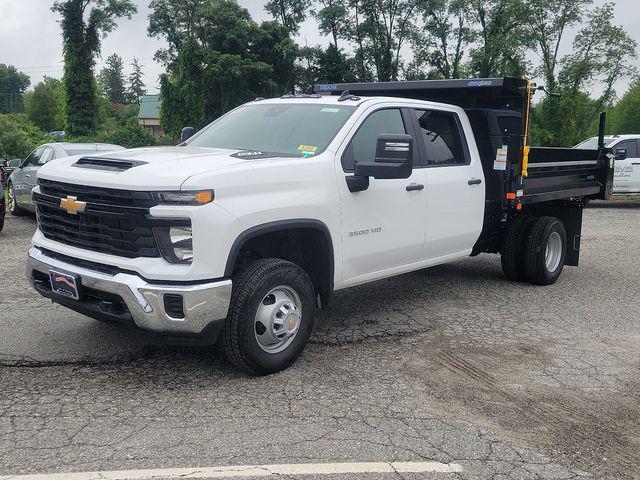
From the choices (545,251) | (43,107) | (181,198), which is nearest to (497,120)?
(545,251)

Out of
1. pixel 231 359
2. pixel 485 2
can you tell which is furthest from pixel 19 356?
pixel 485 2

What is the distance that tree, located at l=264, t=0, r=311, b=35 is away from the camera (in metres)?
49.6

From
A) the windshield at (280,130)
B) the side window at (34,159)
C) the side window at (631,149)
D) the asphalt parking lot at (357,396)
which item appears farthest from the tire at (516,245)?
the side window at (631,149)

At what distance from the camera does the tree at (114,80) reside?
141m

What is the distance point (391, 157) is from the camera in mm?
4875

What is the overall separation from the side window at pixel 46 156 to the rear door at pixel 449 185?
8234mm

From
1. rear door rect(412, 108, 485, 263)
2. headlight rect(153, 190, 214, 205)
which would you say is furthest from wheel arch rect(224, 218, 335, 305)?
rear door rect(412, 108, 485, 263)

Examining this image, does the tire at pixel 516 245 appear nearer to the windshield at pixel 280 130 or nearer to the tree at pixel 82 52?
the windshield at pixel 280 130

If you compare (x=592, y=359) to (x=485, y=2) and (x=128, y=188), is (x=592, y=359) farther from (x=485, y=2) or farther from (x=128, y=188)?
(x=485, y=2)

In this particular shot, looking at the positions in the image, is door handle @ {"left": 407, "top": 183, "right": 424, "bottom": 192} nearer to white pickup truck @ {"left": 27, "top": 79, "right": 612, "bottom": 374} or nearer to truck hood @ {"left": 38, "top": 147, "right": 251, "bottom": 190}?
white pickup truck @ {"left": 27, "top": 79, "right": 612, "bottom": 374}

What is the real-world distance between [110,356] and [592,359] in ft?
12.3

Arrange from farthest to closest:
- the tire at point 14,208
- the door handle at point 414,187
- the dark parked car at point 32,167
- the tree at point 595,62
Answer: the tree at point 595,62 → the tire at point 14,208 → the dark parked car at point 32,167 → the door handle at point 414,187

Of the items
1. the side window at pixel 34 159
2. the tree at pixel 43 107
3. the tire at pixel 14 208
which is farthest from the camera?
the tree at pixel 43 107

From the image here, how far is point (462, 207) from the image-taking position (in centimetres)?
643
